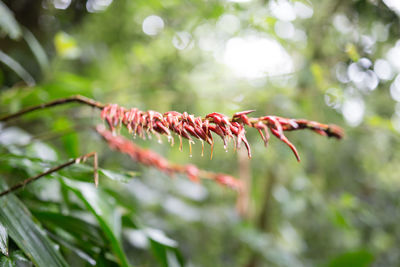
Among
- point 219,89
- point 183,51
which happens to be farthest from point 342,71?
point 183,51

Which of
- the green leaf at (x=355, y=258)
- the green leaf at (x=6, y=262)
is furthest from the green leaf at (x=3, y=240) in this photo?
the green leaf at (x=355, y=258)

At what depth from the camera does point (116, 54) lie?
1.83 meters

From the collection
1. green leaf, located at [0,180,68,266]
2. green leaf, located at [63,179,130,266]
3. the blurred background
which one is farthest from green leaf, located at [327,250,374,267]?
green leaf, located at [0,180,68,266]

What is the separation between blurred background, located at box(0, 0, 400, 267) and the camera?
83 centimetres

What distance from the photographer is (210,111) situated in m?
1.53

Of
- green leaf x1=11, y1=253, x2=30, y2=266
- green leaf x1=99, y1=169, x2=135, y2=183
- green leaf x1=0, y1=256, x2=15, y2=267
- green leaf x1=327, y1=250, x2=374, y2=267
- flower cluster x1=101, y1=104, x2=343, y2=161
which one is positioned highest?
flower cluster x1=101, y1=104, x2=343, y2=161

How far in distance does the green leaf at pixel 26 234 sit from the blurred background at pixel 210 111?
0.01m

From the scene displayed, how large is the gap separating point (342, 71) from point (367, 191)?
984 millimetres

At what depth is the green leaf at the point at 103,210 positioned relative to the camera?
0.52 m

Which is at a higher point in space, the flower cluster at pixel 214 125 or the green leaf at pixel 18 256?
the flower cluster at pixel 214 125

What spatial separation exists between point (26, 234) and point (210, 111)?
44.1 inches

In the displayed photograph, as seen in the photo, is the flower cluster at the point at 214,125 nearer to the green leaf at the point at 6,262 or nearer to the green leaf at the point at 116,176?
the green leaf at the point at 116,176

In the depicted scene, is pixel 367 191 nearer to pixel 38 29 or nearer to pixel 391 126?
pixel 391 126

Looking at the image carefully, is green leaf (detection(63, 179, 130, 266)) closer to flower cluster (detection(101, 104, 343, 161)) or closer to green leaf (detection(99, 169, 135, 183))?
green leaf (detection(99, 169, 135, 183))
